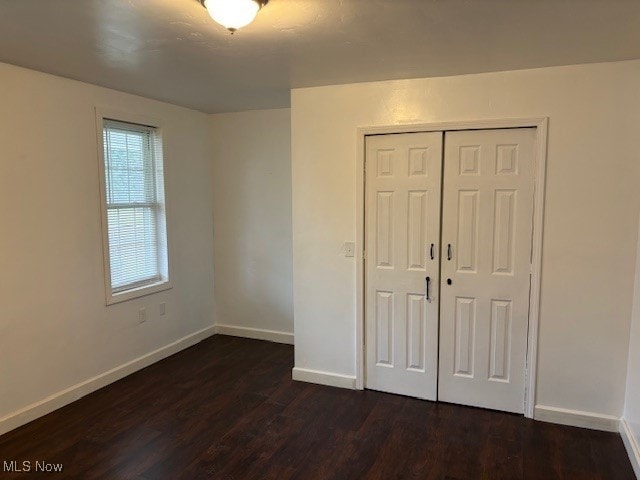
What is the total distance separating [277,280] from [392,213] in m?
1.75

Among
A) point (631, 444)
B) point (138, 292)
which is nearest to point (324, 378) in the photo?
point (138, 292)

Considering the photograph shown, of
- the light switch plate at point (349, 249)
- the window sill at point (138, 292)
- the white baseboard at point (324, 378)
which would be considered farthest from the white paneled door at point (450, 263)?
the window sill at point (138, 292)

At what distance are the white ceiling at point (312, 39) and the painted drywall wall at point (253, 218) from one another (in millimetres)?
1220

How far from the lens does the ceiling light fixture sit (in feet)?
5.70

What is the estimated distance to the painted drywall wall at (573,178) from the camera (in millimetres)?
2736

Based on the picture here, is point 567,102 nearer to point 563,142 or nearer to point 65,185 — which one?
point 563,142

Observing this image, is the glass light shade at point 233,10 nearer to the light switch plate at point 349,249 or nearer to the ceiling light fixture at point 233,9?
the ceiling light fixture at point 233,9

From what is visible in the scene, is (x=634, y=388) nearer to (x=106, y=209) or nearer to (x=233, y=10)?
(x=233, y=10)

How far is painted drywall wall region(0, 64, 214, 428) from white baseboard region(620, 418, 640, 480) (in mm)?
3678

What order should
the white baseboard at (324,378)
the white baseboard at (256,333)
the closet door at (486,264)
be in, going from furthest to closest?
the white baseboard at (256,333)
the white baseboard at (324,378)
the closet door at (486,264)

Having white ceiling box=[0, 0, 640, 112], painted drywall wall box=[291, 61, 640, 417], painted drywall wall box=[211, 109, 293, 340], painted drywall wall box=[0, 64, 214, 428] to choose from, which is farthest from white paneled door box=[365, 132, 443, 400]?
painted drywall wall box=[0, 64, 214, 428]

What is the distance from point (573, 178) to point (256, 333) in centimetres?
331

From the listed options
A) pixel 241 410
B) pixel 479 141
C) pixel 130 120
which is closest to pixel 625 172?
pixel 479 141

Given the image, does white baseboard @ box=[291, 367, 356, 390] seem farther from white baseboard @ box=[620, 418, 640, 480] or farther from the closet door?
white baseboard @ box=[620, 418, 640, 480]
